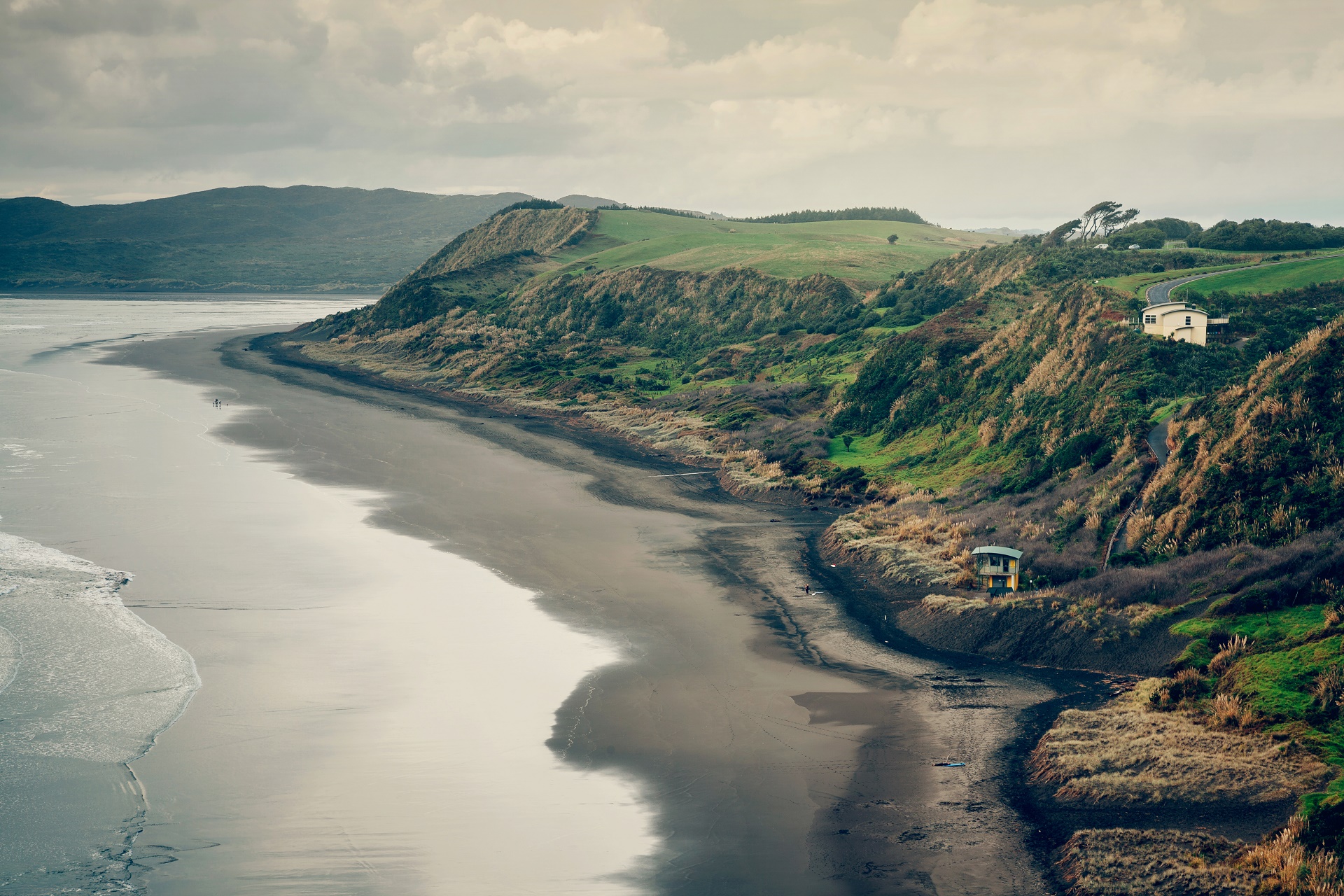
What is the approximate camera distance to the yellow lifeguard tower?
3316cm

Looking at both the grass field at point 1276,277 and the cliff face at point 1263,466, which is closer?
the cliff face at point 1263,466

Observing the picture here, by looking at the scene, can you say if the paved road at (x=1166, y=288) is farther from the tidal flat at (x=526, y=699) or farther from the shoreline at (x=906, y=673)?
the tidal flat at (x=526, y=699)

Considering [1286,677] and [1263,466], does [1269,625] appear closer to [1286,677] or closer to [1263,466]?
[1286,677]

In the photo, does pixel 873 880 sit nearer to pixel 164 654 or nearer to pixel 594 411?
pixel 164 654

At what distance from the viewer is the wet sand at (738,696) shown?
1978 centimetres

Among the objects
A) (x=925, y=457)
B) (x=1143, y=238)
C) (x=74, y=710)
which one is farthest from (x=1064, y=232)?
(x=74, y=710)

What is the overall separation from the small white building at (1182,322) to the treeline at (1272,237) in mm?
26993

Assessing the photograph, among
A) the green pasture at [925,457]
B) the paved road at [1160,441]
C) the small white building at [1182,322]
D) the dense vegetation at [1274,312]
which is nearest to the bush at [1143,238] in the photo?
the dense vegetation at [1274,312]

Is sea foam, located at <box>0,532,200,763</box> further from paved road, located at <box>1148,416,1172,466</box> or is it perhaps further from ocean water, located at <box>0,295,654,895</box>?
paved road, located at <box>1148,416,1172,466</box>

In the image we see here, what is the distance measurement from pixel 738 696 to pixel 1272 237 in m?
62.7

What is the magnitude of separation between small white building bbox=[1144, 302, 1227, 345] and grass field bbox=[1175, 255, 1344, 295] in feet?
22.9

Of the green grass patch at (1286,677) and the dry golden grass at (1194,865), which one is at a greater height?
the green grass patch at (1286,677)

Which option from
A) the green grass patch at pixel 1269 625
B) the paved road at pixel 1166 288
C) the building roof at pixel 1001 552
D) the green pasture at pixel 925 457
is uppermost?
the paved road at pixel 1166 288

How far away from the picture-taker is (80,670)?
93.7 ft
